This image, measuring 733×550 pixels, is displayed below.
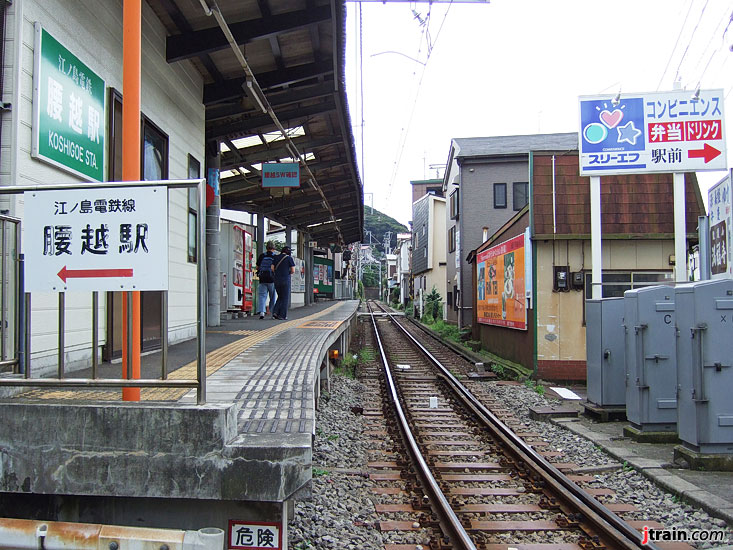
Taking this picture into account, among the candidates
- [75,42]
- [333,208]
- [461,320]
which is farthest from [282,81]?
[461,320]

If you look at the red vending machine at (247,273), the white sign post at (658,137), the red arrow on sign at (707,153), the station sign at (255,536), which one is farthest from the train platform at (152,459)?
the red vending machine at (247,273)

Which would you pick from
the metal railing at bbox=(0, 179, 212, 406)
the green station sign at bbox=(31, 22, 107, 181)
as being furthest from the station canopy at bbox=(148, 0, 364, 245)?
the metal railing at bbox=(0, 179, 212, 406)

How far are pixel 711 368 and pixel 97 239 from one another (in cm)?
536

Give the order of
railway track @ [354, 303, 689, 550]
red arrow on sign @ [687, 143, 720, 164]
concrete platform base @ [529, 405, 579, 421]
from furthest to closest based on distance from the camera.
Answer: red arrow on sign @ [687, 143, 720, 164] < concrete platform base @ [529, 405, 579, 421] < railway track @ [354, 303, 689, 550]

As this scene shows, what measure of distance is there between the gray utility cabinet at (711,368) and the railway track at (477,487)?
113 cm

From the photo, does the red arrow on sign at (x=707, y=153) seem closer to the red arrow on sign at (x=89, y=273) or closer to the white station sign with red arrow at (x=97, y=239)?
the white station sign with red arrow at (x=97, y=239)

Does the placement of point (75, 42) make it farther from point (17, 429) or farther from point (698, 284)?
point (698, 284)

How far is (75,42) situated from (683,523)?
650 centimetres

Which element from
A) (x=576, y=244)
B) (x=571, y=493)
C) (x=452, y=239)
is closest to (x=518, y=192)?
(x=452, y=239)

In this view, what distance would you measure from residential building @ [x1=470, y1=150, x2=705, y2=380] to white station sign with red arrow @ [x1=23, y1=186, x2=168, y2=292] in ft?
30.8

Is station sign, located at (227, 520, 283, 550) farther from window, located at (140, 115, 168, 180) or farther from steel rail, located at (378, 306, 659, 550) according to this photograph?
window, located at (140, 115, 168, 180)

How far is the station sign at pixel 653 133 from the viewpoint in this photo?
8.92 meters

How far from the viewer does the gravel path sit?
4.13 metres

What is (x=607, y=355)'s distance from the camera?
784cm
